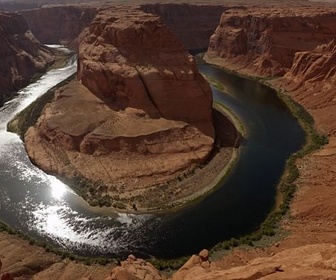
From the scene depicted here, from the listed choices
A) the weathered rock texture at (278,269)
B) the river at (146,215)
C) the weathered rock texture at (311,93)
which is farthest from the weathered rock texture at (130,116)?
the weathered rock texture at (278,269)

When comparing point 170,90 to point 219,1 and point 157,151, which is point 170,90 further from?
point 219,1

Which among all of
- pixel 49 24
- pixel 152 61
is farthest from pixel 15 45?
pixel 152 61

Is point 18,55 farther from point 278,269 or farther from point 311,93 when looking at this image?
point 278,269

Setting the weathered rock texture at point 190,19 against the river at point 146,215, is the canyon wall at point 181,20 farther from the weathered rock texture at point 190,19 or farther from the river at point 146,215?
the river at point 146,215

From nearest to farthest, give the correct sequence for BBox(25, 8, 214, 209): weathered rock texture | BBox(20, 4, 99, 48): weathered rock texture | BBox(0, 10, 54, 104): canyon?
BBox(25, 8, 214, 209): weathered rock texture → BBox(0, 10, 54, 104): canyon → BBox(20, 4, 99, 48): weathered rock texture

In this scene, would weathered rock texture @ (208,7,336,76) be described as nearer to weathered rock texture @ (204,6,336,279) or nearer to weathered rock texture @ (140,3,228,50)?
weathered rock texture @ (204,6,336,279)

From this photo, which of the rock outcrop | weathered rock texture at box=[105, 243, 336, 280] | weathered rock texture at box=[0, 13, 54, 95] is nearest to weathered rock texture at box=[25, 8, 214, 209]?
the rock outcrop
